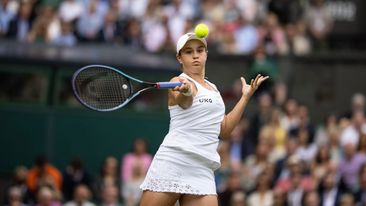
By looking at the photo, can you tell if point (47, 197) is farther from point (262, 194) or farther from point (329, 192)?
point (329, 192)

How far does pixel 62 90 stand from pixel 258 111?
3.03 m

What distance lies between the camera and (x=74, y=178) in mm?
18984

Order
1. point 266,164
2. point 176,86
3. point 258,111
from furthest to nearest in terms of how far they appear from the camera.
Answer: point 258,111, point 266,164, point 176,86

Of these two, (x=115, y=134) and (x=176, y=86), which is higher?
(x=176, y=86)

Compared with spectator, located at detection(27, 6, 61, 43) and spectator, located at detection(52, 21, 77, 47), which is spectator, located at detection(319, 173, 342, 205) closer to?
spectator, located at detection(52, 21, 77, 47)

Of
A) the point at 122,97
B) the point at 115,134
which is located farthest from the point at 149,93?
the point at 122,97

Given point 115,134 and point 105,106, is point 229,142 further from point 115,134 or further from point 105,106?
point 105,106

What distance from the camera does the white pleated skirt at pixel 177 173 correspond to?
1134cm

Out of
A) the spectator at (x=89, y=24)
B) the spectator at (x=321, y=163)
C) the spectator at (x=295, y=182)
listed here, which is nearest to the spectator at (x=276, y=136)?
the spectator at (x=321, y=163)

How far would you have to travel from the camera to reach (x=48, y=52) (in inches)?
829

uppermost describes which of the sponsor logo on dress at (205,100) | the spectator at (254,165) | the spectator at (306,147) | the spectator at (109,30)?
the spectator at (109,30)

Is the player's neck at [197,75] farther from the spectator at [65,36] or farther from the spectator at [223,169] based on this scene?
the spectator at [65,36]

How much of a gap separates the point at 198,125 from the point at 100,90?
2.83 feet

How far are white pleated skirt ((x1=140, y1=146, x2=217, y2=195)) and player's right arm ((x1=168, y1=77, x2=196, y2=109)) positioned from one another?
0.40m
